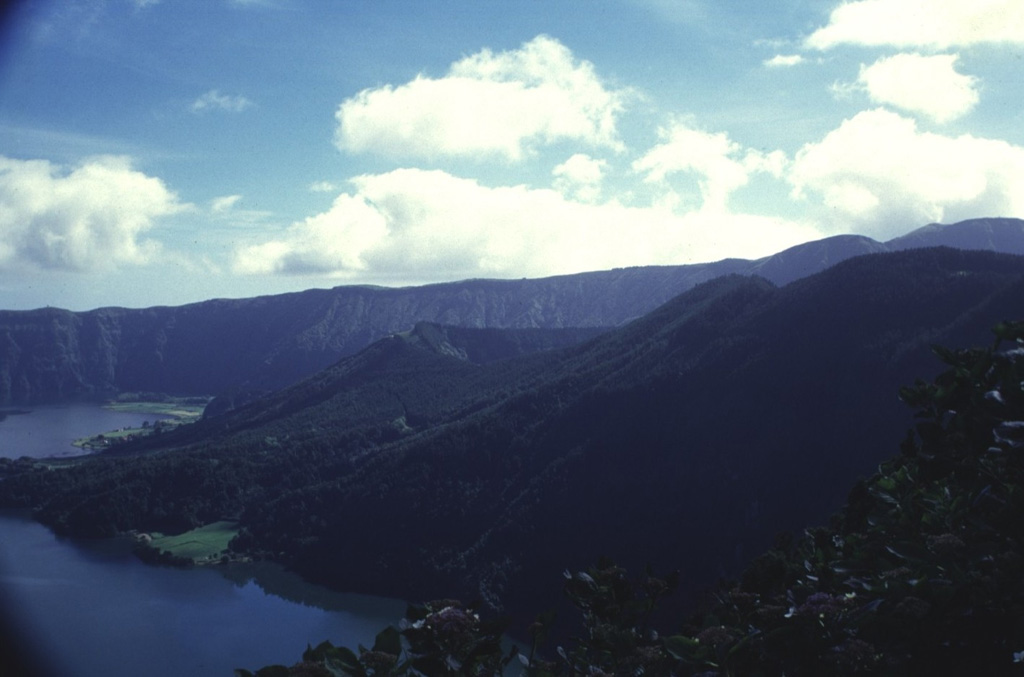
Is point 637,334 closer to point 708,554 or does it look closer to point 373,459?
point 373,459

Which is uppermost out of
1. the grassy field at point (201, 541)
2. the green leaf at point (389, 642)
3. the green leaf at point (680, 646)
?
the green leaf at point (389, 642)

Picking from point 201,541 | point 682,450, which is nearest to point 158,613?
point 201,541

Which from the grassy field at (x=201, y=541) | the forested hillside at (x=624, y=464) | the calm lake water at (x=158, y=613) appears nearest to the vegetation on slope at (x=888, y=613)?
the calm lake water at (x=158, y=613)

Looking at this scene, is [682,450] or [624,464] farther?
[624,464]

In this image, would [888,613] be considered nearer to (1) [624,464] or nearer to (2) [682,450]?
(2) [682,450]

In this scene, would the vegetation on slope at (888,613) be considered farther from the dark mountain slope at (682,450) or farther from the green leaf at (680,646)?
the dark mountain slope at (682,450)

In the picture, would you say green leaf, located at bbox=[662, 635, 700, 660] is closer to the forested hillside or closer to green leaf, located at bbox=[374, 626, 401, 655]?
green leaf, located at bbox=[374, 626, 401, 655]

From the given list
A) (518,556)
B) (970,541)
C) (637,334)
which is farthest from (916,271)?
(970,541)
